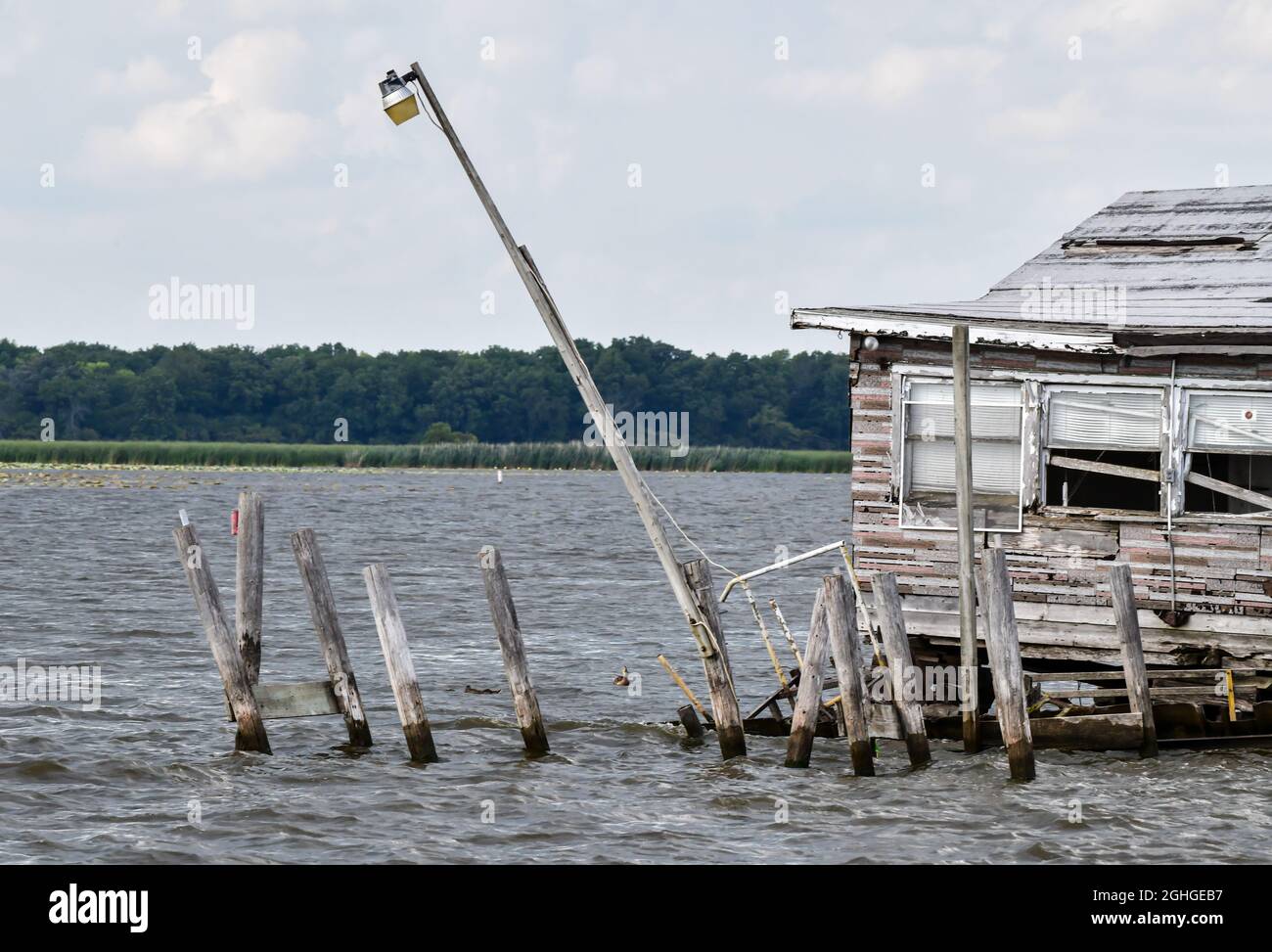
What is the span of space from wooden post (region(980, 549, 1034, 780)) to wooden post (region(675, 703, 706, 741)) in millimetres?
3992

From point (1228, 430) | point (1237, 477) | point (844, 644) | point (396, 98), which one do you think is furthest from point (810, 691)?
point (1237, 477)

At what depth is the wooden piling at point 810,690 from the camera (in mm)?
14688

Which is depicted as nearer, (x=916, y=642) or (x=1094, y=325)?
(x=1094, y=325)

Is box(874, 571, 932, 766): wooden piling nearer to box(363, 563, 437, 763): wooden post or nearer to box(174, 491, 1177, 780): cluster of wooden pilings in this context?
box(174, 491, 1177, 780): cluster of wooden pilings

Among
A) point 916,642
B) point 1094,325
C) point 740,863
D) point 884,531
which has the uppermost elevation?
point 1094,325

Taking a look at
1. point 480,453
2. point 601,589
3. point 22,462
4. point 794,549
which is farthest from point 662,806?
point 22,462

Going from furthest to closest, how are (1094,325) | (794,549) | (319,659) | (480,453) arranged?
(480,453) < (794,549) < (319,659) < (1094,325)

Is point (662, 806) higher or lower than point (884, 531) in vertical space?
lower

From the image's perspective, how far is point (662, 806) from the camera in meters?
14.9

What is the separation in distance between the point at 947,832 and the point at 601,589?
22.0 metres

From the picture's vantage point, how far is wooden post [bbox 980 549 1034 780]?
1410 centimetres

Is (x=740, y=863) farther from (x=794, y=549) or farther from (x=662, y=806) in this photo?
(x=794, y=549)

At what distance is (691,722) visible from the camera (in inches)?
689
